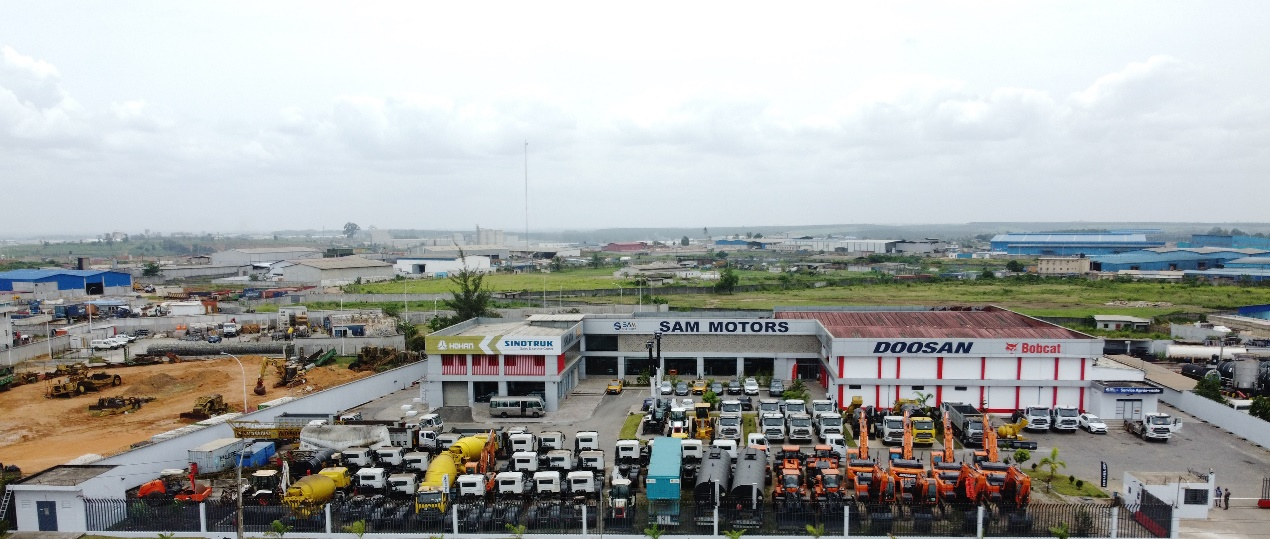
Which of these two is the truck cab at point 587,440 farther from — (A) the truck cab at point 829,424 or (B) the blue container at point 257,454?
(B) the blue container at point 257,454

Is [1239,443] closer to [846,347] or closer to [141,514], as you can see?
[846,347]

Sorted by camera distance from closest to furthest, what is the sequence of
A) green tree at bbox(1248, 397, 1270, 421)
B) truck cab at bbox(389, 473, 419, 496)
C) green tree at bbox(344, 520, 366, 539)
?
1. green tree at bbox(344, 520, 366, 539)
2. truck cab at bbox(389, 473, 419, 496)
3. green tree at bbox(1248, 397, 1270, 421)

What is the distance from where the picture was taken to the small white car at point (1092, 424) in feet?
79.0

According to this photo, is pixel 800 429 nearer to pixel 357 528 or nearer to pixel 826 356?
pixel 826 356

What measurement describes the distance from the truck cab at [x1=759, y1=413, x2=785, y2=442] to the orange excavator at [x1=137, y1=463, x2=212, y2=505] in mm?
14969

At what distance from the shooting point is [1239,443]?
23.2 meters

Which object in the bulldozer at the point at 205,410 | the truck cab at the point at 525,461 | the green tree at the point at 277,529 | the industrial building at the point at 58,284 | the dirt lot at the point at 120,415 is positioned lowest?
the dirt lot at the point at 120,415

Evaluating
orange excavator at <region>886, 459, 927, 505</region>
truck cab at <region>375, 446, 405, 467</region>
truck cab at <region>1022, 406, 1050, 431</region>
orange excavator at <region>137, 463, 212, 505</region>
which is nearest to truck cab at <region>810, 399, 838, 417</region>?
truck cab at <region>1022, 406, 1050, 431</region>

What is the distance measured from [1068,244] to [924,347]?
142 metres

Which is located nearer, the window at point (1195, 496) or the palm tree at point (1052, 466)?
the window at point (1195, 496)

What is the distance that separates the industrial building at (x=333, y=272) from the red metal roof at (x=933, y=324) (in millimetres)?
64222

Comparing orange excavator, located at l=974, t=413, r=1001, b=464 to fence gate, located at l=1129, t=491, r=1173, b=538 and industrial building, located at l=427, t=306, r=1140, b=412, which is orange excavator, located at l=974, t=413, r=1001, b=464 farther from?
industrial building, located at l=427, t=306, r=1140, b=412

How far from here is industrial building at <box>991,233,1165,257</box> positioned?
140 meters

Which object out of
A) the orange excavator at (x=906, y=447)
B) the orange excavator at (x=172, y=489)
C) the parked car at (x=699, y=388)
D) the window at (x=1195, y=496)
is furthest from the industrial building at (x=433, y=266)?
the window at (x=1195, y=496)
